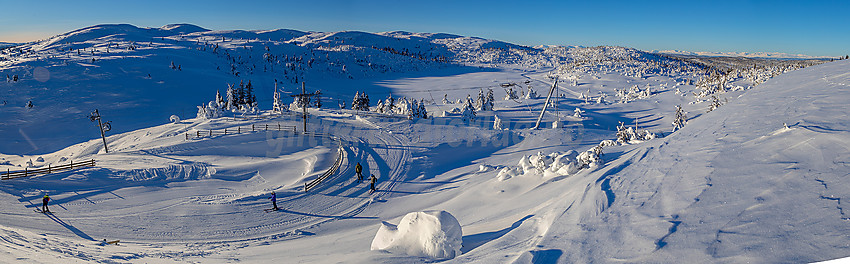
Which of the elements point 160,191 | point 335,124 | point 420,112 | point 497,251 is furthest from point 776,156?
point 420,112

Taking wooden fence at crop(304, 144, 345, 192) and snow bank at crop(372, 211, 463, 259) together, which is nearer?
snow bank at crop(372, 211, 463, 259)

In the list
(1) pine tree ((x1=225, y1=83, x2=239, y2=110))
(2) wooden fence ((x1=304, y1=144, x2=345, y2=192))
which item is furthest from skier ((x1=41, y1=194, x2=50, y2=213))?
(1) pine tree ((x1=225, y1=83, x2=239, y2=110))

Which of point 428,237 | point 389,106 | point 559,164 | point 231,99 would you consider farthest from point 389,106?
point 428,237

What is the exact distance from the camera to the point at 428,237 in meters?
10.1

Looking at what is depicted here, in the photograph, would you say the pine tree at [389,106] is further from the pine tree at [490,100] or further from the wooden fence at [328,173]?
the wooden fence at [328,173]

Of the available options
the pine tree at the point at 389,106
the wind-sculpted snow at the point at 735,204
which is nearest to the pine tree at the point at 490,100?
the pine tree at the point at 389,106

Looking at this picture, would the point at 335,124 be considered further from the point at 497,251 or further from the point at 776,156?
the point at 776,156

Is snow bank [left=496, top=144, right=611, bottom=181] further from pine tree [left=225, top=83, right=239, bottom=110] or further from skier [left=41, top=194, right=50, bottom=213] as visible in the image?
pine tree [left=225, top=83, right=239, bottom=110]

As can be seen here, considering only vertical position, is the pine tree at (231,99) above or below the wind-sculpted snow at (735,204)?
below

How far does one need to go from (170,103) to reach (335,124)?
54796 mm

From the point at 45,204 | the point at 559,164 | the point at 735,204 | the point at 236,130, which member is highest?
the point at 735,204

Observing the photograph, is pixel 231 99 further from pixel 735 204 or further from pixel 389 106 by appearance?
pixel 735 204

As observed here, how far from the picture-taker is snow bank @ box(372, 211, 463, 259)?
392 inches

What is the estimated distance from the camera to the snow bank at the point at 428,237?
9945 millimetres
